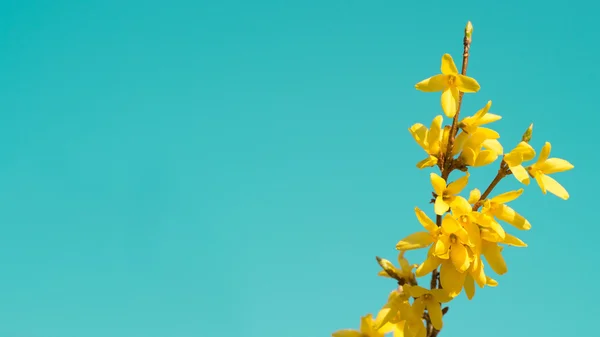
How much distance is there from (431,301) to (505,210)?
53 centimetres

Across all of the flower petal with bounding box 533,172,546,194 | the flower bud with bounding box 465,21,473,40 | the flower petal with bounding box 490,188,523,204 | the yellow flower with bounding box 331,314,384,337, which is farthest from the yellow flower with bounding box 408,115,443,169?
the yellow flower with bounding box 331,314,384,337

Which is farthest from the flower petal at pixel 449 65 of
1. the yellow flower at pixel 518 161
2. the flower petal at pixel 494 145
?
the yellow flower at pixel 518 161

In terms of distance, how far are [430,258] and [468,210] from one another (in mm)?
272

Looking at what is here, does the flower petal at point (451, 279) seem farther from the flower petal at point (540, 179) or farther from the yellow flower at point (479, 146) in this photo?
the flower petal at point (540, 179)

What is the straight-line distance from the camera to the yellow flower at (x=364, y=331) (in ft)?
9.84

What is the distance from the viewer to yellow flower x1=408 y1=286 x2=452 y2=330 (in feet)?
8.31

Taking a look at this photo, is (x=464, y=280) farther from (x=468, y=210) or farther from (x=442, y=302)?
(x=468, y=210)

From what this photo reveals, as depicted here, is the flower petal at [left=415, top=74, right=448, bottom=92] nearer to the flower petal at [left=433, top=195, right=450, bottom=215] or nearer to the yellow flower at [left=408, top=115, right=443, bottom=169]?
the yellow flower at [left=408, top=115, right=443, bottom=169]

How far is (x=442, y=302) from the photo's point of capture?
254 cm

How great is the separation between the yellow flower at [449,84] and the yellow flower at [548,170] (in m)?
0.50

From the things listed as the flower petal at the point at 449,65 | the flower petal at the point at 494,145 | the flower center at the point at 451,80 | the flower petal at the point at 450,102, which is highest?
the flower petal at the point at 449,65

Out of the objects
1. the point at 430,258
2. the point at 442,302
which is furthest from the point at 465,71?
the point at 442,302

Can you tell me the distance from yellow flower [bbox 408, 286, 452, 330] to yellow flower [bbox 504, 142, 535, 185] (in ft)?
2.16

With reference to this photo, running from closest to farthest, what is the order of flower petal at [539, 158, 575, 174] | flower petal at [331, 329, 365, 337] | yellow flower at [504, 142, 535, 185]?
1. yellow flower at [504, 142, 535, 185]
2. flower petal at [539, 158, 575, 174]
3. flower petal at [331, 329, 365, 337]
